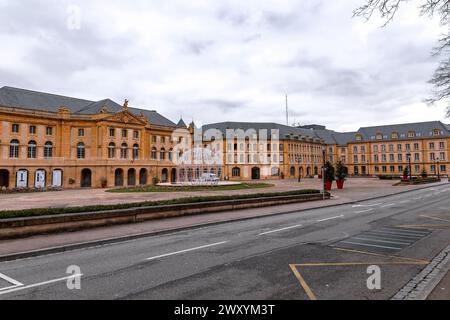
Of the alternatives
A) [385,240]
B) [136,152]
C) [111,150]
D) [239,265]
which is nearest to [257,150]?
[136,152]

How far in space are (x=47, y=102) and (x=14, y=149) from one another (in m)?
10.7

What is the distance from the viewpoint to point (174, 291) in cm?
577

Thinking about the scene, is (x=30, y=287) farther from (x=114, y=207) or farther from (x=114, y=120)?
(x=114, y=120)

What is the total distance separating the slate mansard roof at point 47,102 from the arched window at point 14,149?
5606 mm

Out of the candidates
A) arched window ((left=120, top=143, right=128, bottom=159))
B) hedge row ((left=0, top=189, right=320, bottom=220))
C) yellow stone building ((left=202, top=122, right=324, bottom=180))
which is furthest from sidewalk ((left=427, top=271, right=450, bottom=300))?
yellow stone building ((left=202, top=122, right=324, bottom=180))

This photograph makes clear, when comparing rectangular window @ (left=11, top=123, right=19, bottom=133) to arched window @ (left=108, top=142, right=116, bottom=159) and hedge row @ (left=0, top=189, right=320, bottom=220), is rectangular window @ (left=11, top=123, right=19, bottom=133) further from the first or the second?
hedge row @ (left=0, top=189, right=320, bottom=220)

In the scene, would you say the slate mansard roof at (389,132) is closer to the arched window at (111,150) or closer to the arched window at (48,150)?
the arched window at (111,150)

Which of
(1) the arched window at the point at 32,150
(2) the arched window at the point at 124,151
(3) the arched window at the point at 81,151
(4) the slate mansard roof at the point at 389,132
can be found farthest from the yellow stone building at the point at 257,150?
(1) the arched window at the point at 32,150

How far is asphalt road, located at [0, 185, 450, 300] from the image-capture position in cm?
577

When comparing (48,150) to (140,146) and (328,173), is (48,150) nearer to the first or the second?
(140,146)

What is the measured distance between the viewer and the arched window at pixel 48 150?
→ 152ft

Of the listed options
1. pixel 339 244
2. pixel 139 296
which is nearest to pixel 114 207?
pixel 139 296

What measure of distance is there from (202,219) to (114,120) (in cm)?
4186
